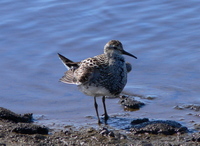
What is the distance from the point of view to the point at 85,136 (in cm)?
876

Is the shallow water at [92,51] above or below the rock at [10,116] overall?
above

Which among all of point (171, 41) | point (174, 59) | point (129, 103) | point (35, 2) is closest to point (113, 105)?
point (129, 103)

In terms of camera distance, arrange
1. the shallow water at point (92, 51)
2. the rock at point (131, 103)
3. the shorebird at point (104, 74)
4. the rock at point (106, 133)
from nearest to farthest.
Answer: the rock at point (106, 133), the shorebird at point (104, 74), the rock at point (131, 103), the shallow water at point (92, 51)

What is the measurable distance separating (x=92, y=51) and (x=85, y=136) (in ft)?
17.3

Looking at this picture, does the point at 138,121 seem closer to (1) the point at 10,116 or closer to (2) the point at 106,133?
(2) the point at 106,133

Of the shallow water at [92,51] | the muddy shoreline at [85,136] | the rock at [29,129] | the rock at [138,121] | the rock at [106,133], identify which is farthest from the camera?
the shallow water at [92,51]

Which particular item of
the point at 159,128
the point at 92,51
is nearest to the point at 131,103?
the point at 159,128

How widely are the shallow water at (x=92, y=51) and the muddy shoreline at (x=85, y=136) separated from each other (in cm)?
83

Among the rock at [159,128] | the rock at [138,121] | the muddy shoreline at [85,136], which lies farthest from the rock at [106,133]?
the rock at [138,121]

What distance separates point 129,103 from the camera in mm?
10641

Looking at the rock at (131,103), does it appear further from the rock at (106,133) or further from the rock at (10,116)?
the rock at (10,116)

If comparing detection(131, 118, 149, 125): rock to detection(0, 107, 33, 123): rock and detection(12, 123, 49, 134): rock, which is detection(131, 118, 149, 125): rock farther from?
detection(0, 107, 33, 123): rock

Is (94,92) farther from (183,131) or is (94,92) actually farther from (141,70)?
(141,70)

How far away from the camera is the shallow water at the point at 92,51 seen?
10875mm
